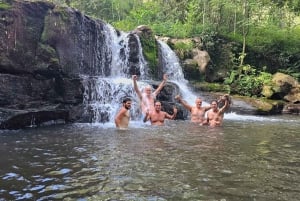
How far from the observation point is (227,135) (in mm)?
10047

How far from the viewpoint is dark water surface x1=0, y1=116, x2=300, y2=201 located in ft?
15.7

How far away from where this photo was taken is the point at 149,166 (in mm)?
6133

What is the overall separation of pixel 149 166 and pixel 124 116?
194 inches

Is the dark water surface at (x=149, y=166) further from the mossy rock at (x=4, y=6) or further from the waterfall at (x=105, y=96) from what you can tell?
the mossy rock at (x=4, y=6)

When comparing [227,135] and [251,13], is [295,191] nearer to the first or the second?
[227,135]

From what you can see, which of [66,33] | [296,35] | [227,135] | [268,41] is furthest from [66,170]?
[296,35]

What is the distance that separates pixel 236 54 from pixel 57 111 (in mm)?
13813

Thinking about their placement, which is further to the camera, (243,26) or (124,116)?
(243,26)

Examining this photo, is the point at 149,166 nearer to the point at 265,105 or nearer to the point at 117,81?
the point at 117,81

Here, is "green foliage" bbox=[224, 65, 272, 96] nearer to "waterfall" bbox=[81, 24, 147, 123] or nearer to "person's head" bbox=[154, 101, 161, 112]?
"waterfall" bbox=[81, 24, 147, 123]

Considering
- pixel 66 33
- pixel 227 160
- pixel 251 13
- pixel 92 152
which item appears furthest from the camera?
pixel 251 13

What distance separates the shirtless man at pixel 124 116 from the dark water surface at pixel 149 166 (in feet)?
3.04

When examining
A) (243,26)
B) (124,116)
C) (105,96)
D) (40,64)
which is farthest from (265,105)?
(40,64)

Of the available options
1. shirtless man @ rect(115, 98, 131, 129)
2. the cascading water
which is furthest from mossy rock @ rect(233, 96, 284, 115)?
shirtless man @ rect(115, 98, 131, 129)
